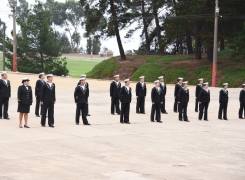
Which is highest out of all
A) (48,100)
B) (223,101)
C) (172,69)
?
(172,69)

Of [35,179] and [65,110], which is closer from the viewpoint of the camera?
[35,179]

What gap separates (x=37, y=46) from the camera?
66688mm

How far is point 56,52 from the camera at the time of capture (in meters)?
67.3

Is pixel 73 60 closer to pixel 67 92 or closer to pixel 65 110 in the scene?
pixel 67 92

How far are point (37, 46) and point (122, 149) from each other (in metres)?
50.1

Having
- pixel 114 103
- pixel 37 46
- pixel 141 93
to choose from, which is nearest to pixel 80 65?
pixel 37 46

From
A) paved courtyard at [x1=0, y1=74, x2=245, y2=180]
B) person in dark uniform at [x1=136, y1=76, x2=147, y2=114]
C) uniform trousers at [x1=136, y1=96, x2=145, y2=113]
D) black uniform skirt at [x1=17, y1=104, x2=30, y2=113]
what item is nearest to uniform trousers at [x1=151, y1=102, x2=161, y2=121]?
paved courtyard at [x1=0, y1=74, x2=245, y2=180]

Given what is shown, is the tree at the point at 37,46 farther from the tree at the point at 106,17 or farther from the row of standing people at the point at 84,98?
the row of standing people at the point at 84,98

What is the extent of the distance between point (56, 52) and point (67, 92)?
100ft

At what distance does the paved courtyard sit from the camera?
47.2 ft

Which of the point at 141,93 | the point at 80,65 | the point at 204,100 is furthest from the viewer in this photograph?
the point at 80,65

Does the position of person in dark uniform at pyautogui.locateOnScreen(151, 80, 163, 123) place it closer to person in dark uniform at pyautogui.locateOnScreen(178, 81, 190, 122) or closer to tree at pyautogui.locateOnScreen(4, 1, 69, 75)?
person in dark uniform at pyautogui.locateOnScreen(178, 81, 190, 122)

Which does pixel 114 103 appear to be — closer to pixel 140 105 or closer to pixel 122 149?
pixel 140 105

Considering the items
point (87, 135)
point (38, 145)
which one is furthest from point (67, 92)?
point (38, 145)
